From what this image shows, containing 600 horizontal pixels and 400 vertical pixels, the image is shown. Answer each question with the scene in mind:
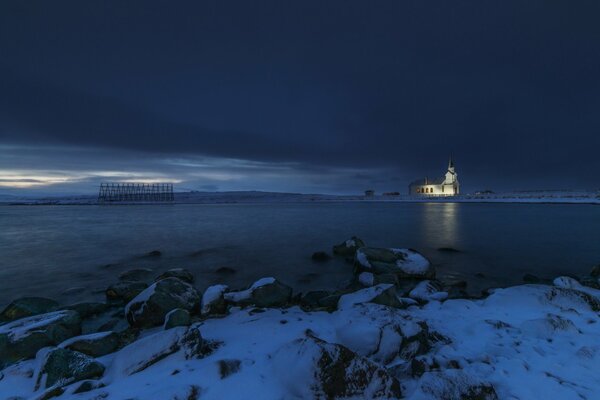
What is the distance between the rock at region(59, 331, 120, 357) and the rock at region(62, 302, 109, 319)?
9.47 feet

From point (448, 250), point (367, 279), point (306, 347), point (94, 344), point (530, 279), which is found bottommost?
point (448, 250)

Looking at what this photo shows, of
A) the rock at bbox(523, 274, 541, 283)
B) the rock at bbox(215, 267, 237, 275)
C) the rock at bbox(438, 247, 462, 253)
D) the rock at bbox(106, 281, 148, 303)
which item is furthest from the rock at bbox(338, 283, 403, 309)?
the rock at bbox(438, 247, 462, 253)

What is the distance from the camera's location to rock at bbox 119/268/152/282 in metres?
12.8

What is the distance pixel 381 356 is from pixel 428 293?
4543 millimetres

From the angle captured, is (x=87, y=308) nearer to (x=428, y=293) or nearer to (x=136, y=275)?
(x=136, y=275)

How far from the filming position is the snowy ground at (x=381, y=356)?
424 centimetres

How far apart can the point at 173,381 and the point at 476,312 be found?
23.4ft

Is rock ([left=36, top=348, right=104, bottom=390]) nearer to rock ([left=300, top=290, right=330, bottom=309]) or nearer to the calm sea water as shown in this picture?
rock ([left=300, top=290, right=330, bottom=309])

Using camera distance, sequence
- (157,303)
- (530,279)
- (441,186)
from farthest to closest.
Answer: (441,186), (530,279), (157,303)

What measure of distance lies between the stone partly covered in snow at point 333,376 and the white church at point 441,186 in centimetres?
15603

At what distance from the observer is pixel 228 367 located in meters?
4.70

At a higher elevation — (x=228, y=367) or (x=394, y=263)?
(x=228, y=367)

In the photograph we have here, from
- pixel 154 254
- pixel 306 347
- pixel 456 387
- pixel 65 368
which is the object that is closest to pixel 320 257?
pixel 154 254

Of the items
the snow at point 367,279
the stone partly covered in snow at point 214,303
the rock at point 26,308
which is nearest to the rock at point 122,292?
the rock at point 26,308
